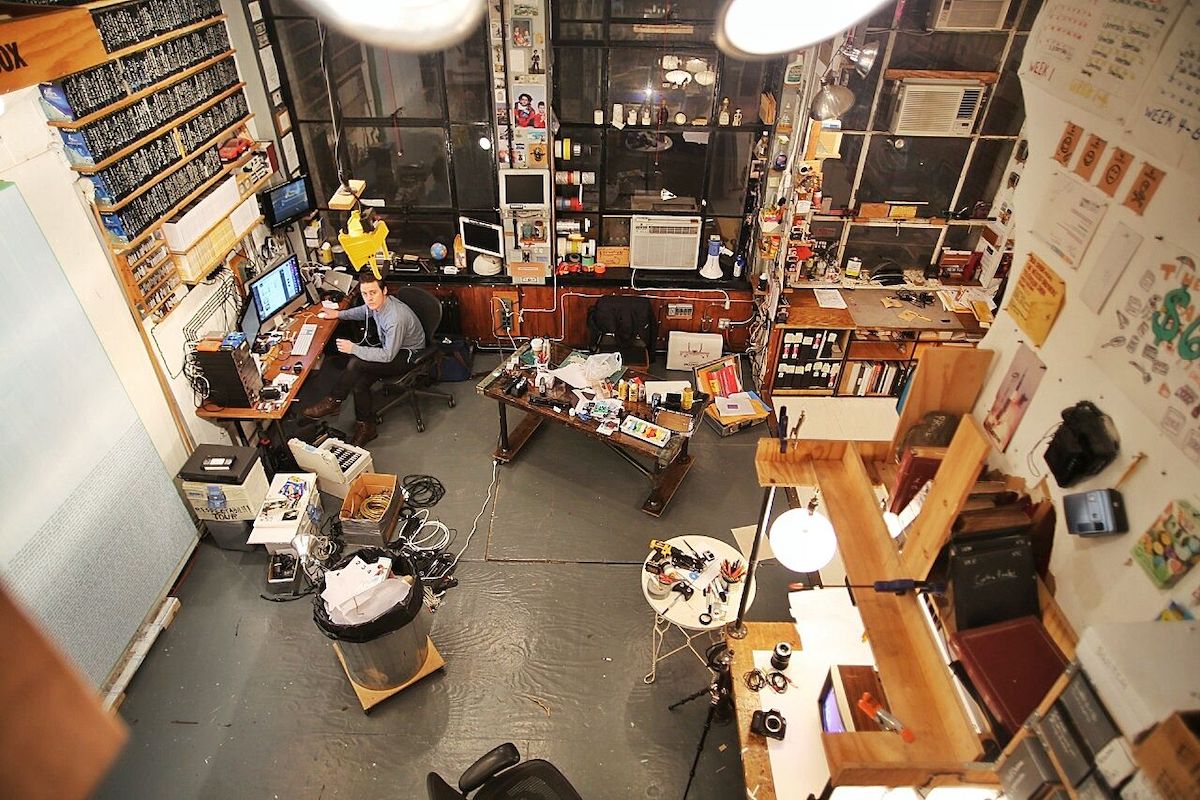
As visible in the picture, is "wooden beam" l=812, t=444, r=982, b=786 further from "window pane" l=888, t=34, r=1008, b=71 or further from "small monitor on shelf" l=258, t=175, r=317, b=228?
"small monitor on shelf" l=258, t=175, r=317, b=228

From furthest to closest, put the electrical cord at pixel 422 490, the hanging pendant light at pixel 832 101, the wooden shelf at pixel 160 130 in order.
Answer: the electrical cord at pixel 422 490
the hanging pendant light at pixel 832 101
the wooden shelf at pixel 160 130

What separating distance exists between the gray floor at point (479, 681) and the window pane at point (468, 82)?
10.9 ft

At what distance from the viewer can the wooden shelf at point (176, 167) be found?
4164mm

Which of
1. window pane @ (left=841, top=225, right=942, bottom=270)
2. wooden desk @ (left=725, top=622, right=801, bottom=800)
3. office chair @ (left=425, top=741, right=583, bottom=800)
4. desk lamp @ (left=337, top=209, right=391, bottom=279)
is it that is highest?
desk lamp @ (left=337, top=209, right=391, bottom=279)

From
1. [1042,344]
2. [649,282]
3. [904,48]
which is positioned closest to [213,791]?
[1042,344]

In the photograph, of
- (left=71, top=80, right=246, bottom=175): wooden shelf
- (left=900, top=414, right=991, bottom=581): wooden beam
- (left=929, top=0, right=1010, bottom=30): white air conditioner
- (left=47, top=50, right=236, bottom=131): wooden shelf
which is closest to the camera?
(left=900, top=414, right=991, bottom=581): wooden beam

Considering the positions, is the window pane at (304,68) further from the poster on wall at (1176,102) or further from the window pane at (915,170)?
the poster on wall at (1176,102)

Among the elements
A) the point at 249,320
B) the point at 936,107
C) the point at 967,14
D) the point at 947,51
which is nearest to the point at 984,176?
the point at 936,107

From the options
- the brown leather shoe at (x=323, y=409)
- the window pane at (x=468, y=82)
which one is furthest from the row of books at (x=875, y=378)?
the brown leather shoe at (x=323, y=409)

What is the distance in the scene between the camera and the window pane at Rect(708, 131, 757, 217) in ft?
21.0

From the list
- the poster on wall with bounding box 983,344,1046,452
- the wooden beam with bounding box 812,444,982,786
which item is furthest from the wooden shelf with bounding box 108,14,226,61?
the poster on wall with bounding box 983,344,1046,452

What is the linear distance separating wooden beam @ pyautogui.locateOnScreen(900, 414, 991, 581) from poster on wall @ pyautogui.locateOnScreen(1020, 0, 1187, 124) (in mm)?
892

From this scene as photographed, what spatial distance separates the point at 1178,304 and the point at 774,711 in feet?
7.54

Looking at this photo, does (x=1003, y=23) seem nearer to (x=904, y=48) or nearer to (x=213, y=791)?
(x=904, y=48)
